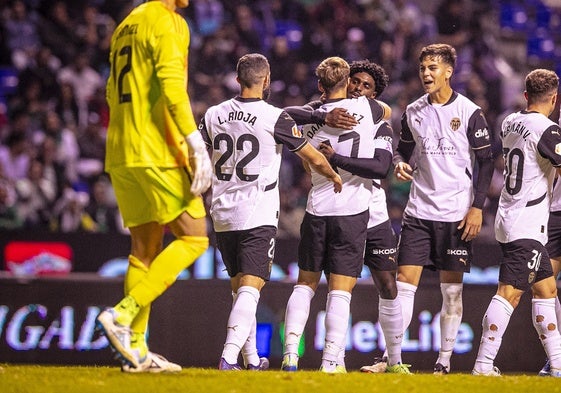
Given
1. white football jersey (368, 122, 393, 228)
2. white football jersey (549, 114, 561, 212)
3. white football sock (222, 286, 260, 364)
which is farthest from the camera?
white football jersey (549, 114, 561, 212)

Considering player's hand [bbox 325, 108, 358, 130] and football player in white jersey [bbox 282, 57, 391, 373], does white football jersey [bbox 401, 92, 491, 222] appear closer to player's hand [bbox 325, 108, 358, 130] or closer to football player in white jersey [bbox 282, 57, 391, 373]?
football player in white jersey [bbox 282, 57, 391, 373]

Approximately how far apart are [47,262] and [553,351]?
6.54 meters

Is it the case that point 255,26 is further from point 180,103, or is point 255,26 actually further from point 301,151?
point 180,103

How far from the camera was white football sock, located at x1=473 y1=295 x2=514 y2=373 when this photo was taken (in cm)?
823

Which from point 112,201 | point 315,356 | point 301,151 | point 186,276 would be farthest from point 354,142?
point 112,201

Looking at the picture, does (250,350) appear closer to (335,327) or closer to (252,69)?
(335,327)

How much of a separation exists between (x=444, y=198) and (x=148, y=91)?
294 centimetres

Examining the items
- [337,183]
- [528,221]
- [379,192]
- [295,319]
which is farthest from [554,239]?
[295,319]

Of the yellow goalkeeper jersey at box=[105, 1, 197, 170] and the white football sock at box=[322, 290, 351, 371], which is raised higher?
the yellow goalkeeper jersey at box=[105, 1, 197, 170]

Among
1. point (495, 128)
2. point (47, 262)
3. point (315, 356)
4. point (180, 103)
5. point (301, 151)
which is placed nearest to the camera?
point (180, 103)

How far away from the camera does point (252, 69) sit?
8133 mm

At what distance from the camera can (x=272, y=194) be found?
8219 mm

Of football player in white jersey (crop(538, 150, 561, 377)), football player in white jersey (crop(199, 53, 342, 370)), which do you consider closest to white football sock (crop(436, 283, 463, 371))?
football player in white jersey (crop(538, 150, 561, 377))

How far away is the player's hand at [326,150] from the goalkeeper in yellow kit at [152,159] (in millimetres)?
1584
